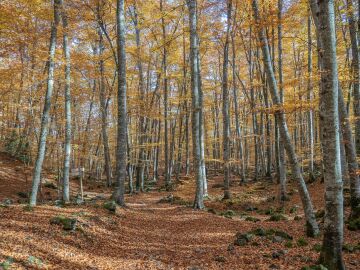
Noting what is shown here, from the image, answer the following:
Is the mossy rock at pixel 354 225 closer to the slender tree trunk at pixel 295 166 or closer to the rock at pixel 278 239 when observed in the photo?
the slender tree trunk at pixel 295 166

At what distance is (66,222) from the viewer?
6973 mm

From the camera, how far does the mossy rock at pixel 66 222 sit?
6828mm

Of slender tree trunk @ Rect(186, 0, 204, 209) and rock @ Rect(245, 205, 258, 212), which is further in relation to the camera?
rock @ Rect(245, 205, 258, 212)

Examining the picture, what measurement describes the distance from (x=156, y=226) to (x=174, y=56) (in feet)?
55.5

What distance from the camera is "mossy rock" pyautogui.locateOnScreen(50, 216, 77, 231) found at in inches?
269

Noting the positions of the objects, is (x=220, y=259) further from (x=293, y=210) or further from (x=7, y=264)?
(x=293, y=210)

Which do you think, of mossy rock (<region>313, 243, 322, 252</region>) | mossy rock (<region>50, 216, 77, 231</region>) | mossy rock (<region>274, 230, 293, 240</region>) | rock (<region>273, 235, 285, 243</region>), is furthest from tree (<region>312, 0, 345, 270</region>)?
mossy rock (<region>50, 216, 77, 231</region>)

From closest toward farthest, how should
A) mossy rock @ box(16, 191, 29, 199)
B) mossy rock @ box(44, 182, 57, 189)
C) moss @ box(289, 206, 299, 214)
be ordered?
moss @ box(289, 206, 299, 214) < mossy rock @ box(16, 191, 29, 199) < mossy rock @ box(44, 182, 57, 189)

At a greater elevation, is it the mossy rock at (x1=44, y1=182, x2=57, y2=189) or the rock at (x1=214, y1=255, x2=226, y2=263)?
the mossy rock at (x1=44, y1=182, x2=57, y2=189)

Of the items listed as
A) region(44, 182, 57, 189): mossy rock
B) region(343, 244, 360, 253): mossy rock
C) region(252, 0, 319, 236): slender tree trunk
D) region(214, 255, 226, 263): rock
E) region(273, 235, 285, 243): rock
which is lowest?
region(273, 235, 285, 243): rock

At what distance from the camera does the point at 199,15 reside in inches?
766

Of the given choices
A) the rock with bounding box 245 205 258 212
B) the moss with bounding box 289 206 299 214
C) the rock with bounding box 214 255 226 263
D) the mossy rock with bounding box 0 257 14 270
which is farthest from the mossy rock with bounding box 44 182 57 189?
the mossy rock with bounding box 0 257 14 270

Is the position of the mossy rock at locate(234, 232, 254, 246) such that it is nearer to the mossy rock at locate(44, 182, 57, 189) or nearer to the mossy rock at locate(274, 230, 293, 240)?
the mossy rock at locate(274, 230, 293, 240)

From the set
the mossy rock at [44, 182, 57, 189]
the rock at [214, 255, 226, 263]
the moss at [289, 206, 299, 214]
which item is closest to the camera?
the rock at [214, 255, 226, 263]
